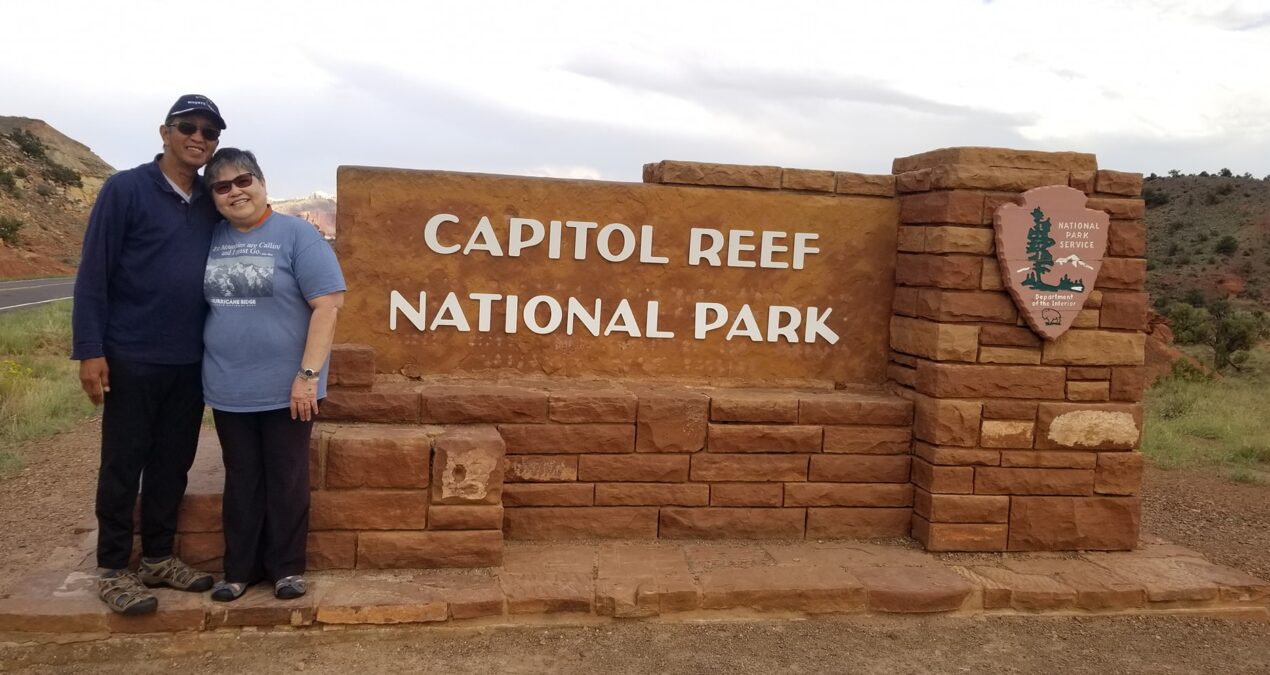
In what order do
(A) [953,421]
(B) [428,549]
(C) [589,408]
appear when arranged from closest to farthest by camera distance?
(B) [428,549] → (C) [589,408] → (A) [953,421]

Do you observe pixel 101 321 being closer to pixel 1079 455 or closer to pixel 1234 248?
pixel 1079 455

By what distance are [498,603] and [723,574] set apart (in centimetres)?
108

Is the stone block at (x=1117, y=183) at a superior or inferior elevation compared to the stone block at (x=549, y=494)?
superior

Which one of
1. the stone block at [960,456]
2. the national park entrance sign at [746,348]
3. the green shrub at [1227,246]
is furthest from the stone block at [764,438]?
the green shrub at [1227,246]

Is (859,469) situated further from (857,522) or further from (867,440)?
(857,522)

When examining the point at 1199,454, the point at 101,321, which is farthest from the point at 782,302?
the point at 1199,454

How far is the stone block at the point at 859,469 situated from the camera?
479 centimetres

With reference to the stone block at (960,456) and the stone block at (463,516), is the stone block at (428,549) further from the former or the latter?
the stone block at (960,456)

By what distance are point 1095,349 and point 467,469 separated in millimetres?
3336

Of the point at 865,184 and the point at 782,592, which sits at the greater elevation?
the point at 865,184

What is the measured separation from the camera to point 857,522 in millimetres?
4855

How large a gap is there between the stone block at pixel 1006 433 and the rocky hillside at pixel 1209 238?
2328cm

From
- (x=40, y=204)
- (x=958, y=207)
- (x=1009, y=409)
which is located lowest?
(x=1009, y=409)

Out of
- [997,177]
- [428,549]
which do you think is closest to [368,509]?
[428,549]
